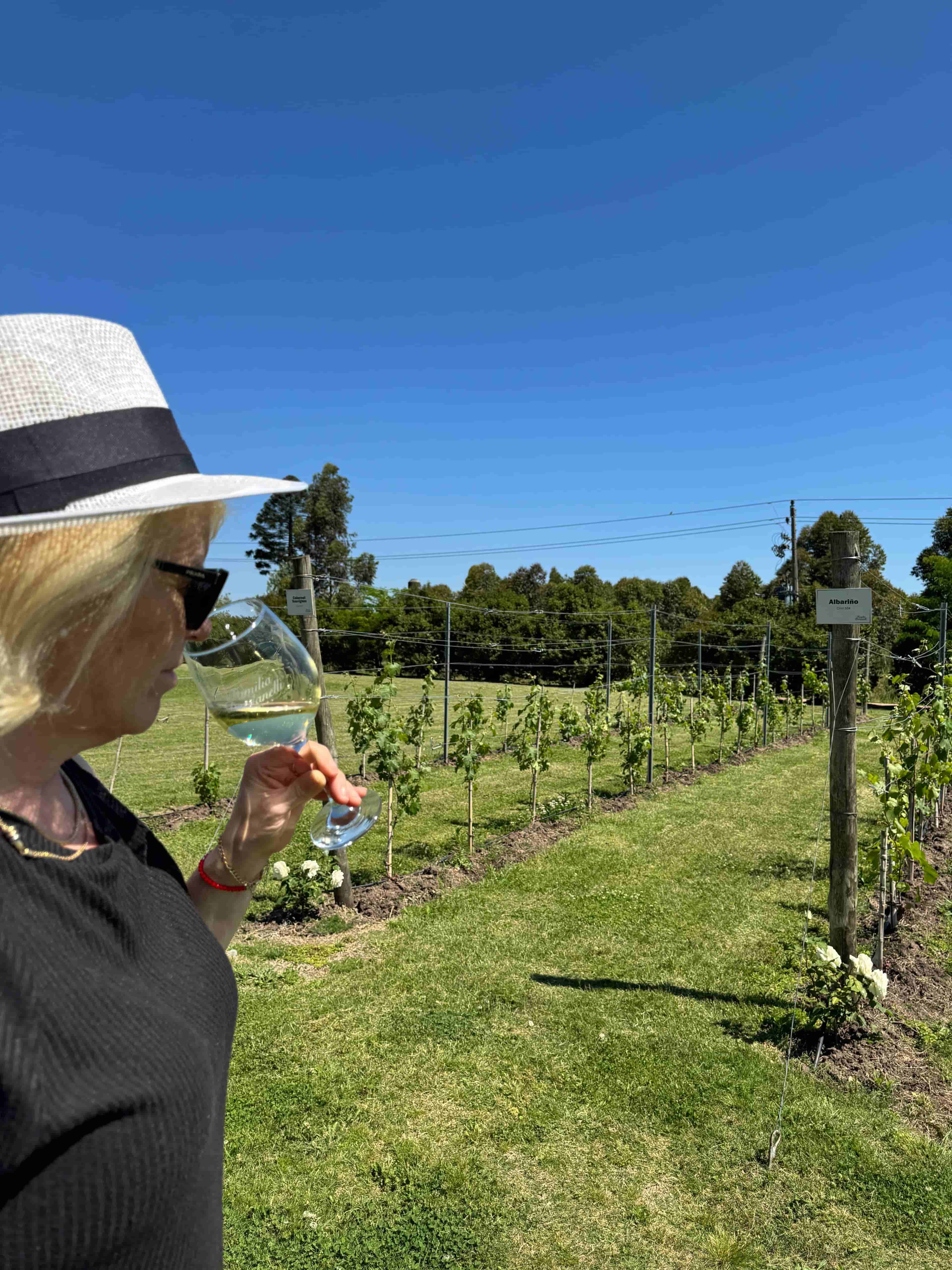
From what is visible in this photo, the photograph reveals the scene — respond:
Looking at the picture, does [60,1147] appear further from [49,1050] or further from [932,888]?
[932,888]

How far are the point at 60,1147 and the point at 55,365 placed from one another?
2.69 feet

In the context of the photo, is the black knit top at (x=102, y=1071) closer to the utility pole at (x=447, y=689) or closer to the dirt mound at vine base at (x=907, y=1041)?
the dirt mound at vine base at (x=907, y=1041)

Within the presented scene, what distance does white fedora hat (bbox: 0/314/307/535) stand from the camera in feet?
2.59

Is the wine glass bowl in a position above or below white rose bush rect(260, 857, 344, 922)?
above

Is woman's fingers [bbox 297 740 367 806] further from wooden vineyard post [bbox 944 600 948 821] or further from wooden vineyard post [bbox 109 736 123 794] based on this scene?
wooden vineyard post [bbox 944 600 948 821]

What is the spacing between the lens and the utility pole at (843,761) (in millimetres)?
4293

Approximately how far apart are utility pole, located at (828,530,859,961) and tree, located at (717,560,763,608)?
4395 centimetres

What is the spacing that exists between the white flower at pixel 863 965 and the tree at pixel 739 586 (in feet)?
145

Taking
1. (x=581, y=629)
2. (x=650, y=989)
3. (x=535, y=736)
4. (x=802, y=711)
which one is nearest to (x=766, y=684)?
(x=802, y=711)

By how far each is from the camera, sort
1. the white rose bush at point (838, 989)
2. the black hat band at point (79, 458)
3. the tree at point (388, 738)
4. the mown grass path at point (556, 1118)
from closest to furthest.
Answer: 1. the black hat band at point (79, 458)
2. the mown grass path at point (556, 1118)
3. the white rose bush at point (838, 989)
4. the tree at point (388, 738)

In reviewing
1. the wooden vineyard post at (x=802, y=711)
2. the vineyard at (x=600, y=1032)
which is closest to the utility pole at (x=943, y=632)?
the vineyard at (x=600, y=1032)

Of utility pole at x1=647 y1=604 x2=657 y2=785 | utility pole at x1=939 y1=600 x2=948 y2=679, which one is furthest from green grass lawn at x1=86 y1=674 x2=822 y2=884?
utility pole at x1=939 y1=600 x2=948 y2=679

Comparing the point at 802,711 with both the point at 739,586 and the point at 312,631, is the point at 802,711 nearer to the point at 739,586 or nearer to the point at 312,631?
the point at 312,631

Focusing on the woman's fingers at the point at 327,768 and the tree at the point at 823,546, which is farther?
the tree at the point at 823,546
